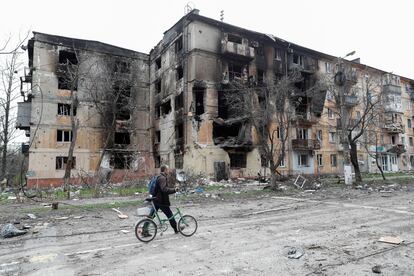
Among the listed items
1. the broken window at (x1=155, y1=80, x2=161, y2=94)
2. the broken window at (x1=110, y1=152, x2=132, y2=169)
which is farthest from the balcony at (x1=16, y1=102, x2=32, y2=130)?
the broken window at (x1=155, y1=80, x2=161, y2=94)

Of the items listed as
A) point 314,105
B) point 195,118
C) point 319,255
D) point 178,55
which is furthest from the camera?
point 314,105

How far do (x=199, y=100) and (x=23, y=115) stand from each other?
637 inches

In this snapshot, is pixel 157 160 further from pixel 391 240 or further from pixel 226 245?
pixel 391 240

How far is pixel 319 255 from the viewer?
5852 millimetres

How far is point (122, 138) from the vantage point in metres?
33.8

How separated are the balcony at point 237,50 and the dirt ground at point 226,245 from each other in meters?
20.3

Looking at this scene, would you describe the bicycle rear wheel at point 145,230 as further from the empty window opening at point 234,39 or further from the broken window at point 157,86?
the broken window at point 157,86

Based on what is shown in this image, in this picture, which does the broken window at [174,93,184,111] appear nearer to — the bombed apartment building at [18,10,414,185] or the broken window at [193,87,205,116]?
the bombed apartment building at [18,10,414,185]

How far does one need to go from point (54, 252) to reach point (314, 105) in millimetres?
34412

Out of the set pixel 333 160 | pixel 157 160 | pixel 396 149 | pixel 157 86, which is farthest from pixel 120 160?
pixel 396 149

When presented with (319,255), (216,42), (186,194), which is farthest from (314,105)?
(319,255)

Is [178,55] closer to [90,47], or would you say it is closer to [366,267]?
[90,47]

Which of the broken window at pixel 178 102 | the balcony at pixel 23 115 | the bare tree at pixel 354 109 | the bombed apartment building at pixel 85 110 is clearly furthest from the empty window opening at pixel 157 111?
the bare tree at pixel 354 109

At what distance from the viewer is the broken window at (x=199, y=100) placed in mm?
28625
